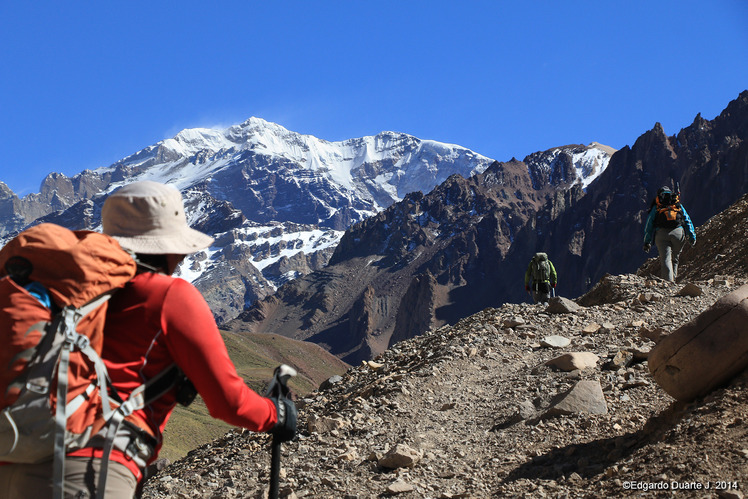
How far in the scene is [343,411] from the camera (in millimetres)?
10156

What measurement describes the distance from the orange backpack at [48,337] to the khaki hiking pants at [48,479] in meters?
0.07

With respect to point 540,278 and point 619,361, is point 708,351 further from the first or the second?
point 540,278

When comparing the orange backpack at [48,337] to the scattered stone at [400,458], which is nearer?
the orange backpack at [48,337]

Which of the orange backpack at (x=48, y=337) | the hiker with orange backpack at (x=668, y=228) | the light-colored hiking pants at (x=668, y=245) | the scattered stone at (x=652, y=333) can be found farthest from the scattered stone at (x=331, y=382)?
the orange backpack at (x=48, y=337)

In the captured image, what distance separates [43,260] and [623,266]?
20514 centimetres

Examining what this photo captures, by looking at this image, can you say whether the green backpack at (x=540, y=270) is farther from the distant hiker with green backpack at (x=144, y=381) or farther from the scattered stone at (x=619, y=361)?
the distant hiker with green backpack at (x=144, y=381)

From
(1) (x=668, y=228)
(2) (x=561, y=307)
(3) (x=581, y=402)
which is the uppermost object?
(1) (x=668, y=228)

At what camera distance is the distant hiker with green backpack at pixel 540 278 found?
64.5 feet

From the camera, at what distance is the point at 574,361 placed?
10.4 metres

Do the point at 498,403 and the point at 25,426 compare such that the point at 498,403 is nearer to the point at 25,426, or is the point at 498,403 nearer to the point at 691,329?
the point at 691,329

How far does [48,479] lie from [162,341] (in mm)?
820

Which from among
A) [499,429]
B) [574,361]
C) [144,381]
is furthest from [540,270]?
[144,381]

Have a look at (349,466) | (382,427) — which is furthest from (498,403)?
(349,466)

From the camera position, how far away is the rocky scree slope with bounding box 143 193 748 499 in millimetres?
6293
